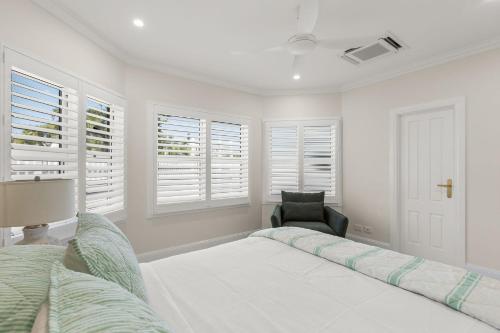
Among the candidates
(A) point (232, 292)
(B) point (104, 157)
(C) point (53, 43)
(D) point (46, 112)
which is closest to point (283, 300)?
(A) point (232, 292)

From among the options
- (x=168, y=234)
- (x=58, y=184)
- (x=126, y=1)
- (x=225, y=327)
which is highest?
(x=126, y=1)

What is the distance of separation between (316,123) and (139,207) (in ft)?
9.77

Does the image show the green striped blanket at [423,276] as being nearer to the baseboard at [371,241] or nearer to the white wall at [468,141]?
the white wall at [468,141]

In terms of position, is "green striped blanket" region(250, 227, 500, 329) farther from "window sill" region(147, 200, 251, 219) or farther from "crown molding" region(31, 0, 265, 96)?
"crown molding" region(31, 0, 265, 96)

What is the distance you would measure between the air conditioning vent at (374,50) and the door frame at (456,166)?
0.86 m

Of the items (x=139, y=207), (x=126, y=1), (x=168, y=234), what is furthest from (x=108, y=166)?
(x=126, y=1)

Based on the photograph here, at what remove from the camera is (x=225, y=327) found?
99 cm

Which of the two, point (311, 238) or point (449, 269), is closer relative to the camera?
point (449, 269)

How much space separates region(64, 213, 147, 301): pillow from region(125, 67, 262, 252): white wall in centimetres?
217

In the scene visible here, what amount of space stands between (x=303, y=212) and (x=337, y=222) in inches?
19.3

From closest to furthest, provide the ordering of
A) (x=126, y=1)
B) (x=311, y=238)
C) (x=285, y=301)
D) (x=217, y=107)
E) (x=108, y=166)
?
1. (x=285, y=301)
2. (x=311, y=238)
3. (x=126, y=1)
4. (x=108, y=166)
5. (x=217, y=107)

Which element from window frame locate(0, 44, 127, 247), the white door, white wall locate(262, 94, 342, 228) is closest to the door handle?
the white door

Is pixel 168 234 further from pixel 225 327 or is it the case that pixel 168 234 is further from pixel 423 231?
pixel 423 231

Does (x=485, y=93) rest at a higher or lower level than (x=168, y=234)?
higher
